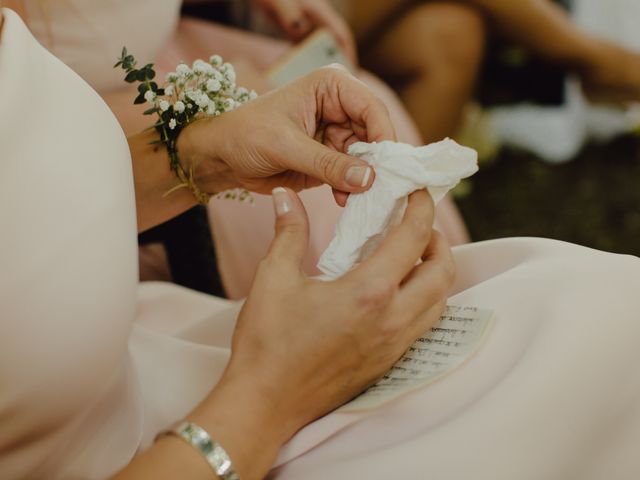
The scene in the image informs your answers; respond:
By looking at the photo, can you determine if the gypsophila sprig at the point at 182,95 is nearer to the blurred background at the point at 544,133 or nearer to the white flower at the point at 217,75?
the white flower at the point at 217,75

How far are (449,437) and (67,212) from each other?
364 mm

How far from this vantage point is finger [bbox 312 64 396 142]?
0.73 metres

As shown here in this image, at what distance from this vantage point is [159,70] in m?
1.16

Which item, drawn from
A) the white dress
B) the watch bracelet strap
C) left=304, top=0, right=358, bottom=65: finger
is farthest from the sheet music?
left=304, top=0, right=358, bottom=65: finger

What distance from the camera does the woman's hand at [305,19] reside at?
60.0 inches

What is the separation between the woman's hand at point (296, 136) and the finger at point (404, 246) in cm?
6

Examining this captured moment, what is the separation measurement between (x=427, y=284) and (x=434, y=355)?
0.08 metres

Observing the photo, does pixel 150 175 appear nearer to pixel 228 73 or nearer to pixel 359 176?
pixel 228 73

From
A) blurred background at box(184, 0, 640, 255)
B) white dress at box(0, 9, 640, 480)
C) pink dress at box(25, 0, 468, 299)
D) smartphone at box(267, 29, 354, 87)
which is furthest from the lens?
blurred background at box(184, 0, 640, 255)

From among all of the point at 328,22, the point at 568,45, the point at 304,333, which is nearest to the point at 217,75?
the point at 304,333

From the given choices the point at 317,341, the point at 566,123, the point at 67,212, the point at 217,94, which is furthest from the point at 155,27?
the point at 566,123

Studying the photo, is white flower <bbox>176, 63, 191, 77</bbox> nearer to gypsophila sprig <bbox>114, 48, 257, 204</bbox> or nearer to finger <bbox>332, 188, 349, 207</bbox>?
gypsophila sprig <bbox>114, 48, 257, 204</bbox>

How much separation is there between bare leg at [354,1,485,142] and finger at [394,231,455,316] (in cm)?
124

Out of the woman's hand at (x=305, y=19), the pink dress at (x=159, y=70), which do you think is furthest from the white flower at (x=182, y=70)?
the woman's hand at (x=305, y=19)
